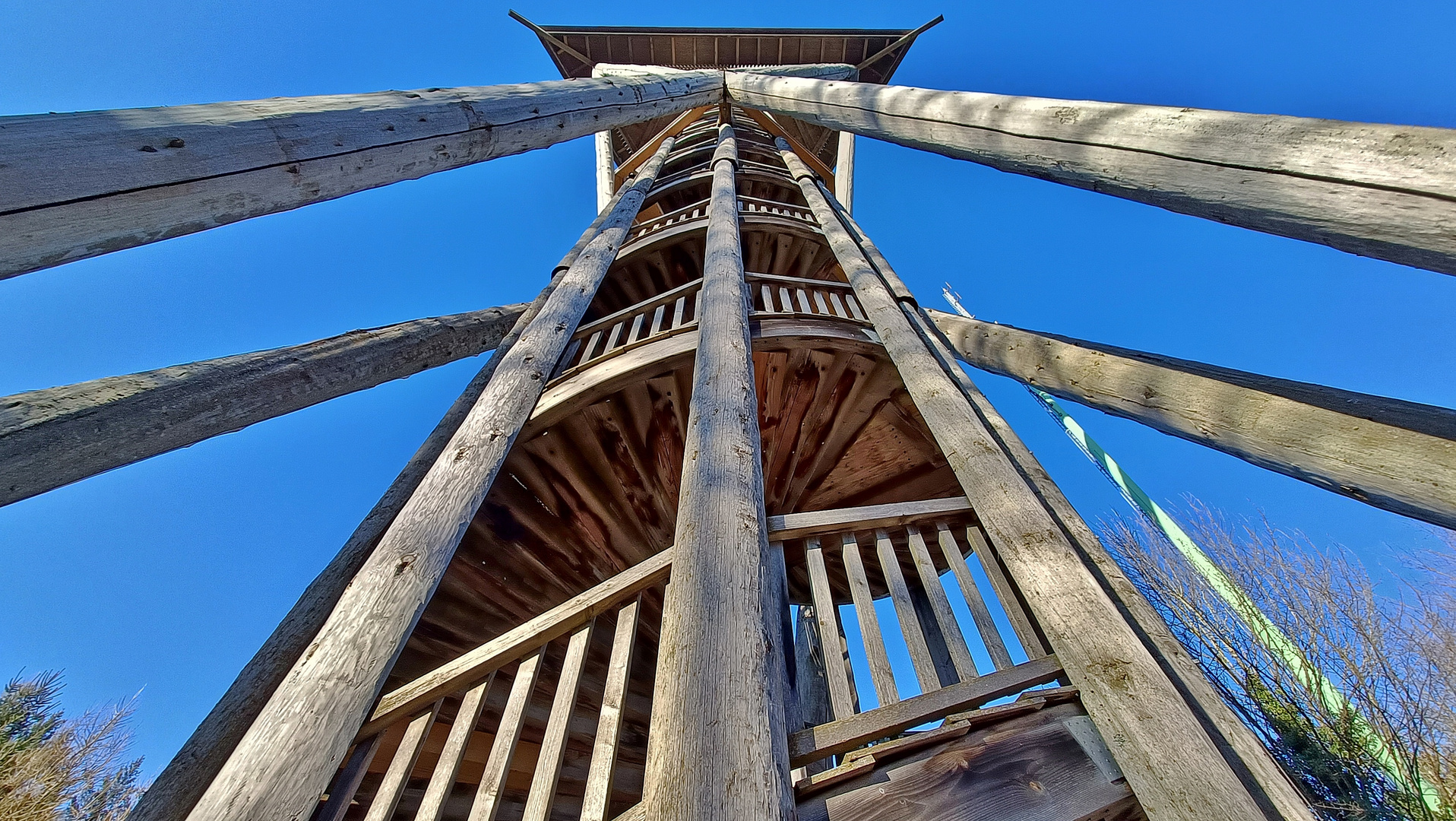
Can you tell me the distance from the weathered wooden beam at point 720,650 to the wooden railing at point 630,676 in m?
0.29

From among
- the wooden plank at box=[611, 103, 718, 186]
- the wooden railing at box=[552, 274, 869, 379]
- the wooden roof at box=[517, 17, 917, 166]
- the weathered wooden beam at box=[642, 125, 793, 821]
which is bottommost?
the weathered wooden beam at box=[642, 125, 793, 821]

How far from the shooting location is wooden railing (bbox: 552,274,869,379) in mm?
4031

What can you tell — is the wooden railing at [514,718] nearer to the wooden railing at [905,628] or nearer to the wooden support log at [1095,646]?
the wooden railing at [905,628]

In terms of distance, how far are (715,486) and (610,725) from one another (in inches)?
32.2

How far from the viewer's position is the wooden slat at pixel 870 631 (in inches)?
71.7

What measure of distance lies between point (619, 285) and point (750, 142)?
462cm

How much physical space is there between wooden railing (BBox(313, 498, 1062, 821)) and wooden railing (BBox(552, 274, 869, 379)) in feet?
6.10

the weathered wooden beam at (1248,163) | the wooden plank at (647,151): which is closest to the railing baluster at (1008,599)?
the weathered wooden beam at (1248,163)

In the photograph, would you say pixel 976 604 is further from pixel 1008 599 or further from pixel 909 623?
pixel 909 623

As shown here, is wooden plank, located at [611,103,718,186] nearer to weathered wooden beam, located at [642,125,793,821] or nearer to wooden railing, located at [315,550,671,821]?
weathered wooden beam, located at [642,125,793,821]

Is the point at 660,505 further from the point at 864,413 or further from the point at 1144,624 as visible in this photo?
the point at 1144,624

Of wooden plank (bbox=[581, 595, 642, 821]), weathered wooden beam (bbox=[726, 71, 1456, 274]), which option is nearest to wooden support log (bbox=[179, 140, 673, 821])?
wooden plank (bbox=[581, 595, 642, 821])

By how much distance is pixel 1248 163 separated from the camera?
1.41m

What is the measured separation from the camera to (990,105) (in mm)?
2314
